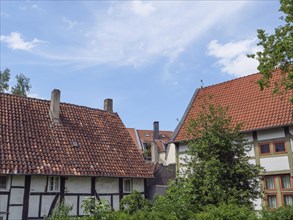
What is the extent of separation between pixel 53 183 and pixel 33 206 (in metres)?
1.52

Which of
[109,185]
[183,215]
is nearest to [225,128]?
[183,215]

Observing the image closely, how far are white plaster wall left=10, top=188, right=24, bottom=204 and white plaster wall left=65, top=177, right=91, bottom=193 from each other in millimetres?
2406

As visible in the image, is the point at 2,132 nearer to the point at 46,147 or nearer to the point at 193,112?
the point at 46,147

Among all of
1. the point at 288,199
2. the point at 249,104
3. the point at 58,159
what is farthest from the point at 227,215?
the point at 249,104

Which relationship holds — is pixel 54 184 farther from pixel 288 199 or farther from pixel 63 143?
pixel 288 199

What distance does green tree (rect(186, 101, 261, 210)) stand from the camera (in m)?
10.4

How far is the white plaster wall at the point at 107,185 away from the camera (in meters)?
18.4

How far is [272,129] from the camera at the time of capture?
1625 cm

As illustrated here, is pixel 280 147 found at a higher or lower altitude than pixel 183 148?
lower

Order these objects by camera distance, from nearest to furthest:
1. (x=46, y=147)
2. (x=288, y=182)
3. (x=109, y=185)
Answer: (x=288, y=182), (x=46, y=147), (x=109, y=185)

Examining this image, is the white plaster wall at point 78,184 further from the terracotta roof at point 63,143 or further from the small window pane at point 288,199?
the small window pane at point 288,199

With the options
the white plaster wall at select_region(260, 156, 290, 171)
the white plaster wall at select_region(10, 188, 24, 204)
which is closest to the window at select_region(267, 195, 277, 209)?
the white plaster wall at select_region(260, 156, 290, 171)

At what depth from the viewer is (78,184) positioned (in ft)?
57.8

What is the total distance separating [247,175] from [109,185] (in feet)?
32.8
